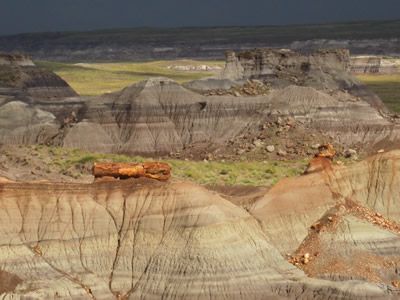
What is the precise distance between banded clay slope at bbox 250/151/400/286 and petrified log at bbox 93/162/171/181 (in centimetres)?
395

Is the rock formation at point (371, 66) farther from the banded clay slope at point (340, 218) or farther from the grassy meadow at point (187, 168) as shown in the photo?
the banded clay slope at point (340, 218)

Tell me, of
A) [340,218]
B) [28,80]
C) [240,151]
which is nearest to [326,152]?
[340,218]

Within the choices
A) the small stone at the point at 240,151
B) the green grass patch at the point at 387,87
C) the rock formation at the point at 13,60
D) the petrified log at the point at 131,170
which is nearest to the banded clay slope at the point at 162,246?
the petrified log at the point at 131,170

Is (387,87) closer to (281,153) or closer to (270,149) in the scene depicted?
(270,149)

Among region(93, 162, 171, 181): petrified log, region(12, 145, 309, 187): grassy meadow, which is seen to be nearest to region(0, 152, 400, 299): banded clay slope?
region(93, 162, 171, 181): petrified log

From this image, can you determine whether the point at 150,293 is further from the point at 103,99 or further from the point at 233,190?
the point at 103,99

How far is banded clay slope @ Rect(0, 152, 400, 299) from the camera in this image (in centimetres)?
2366

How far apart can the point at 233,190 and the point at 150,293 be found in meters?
18.0

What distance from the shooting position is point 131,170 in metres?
28.5

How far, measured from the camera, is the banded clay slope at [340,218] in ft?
83.7

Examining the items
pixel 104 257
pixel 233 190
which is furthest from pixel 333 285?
pixel 233 190

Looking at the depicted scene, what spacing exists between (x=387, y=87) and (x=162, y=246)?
451 feet

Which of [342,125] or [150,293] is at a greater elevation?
[150,293]

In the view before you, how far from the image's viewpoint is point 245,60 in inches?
4405
